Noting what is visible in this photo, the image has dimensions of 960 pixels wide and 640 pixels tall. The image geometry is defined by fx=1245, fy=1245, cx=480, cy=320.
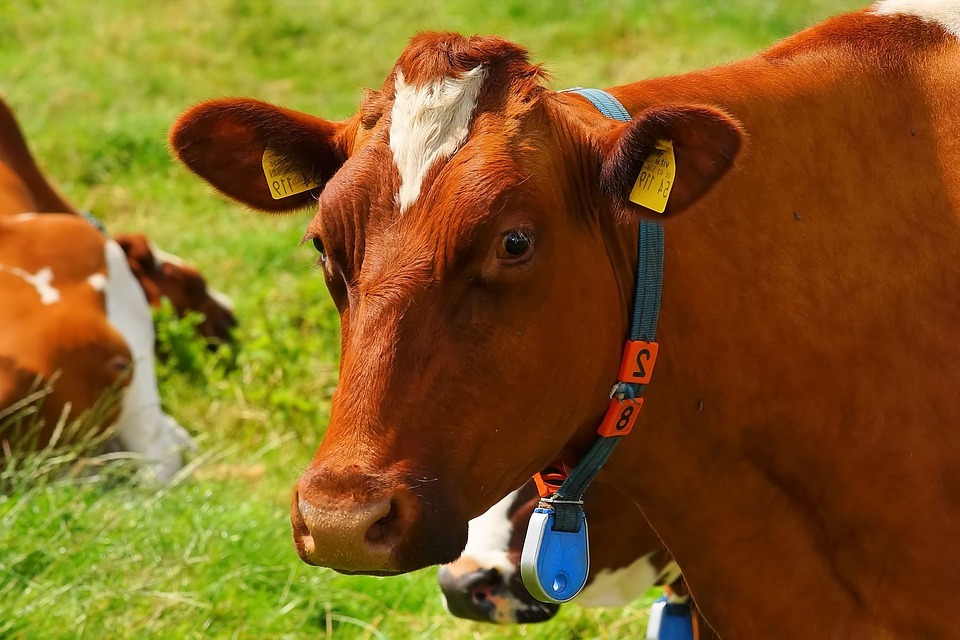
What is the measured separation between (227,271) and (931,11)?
643 cm

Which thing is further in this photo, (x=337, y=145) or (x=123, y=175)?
(x=123, y=175)

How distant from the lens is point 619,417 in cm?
253

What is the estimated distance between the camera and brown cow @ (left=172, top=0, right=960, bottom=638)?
2.29m

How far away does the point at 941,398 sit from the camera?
2766 millimetres

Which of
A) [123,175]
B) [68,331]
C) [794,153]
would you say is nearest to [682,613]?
[794,153]

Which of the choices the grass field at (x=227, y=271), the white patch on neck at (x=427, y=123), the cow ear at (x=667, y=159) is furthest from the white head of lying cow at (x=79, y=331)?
the cow ear at (x=667, y=159)

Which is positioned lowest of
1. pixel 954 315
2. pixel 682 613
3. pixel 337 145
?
pixel 682 613

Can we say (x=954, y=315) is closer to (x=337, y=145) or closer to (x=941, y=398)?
(x=941, y=398)

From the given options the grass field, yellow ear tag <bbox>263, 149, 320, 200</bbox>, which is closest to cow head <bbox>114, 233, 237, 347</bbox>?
the grass field

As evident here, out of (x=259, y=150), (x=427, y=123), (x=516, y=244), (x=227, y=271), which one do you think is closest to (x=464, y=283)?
(x=516, y=244)

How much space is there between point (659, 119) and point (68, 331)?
428 cm

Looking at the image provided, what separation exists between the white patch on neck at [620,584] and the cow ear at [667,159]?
1.64 meters

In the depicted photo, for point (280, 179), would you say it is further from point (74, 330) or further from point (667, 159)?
point (74, 330)

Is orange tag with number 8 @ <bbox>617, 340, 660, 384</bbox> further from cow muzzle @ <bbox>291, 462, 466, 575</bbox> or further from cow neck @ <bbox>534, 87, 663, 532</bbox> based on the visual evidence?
cow muzzle @ <bbox>291, 462, 466, 575</bbox>
